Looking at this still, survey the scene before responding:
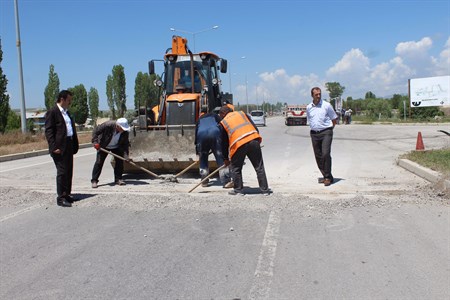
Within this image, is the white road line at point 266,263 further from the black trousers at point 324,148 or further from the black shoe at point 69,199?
the black shoe at point 69,199

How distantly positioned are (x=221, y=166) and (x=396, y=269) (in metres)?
4.25

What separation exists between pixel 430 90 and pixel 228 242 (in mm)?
36506

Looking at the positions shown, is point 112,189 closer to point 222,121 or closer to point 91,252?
point 222,121

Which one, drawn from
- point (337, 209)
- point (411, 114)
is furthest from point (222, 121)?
point (411, 114)

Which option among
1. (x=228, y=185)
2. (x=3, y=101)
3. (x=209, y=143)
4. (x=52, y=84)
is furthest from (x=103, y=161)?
(x=52, y=84)

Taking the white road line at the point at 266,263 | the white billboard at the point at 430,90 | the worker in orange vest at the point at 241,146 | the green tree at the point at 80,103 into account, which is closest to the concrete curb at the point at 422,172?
the worker in orange vest at the point at 241,146

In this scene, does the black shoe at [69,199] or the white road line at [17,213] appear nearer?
the white road line at [17,213]

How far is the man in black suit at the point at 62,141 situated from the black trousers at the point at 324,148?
14.6ft

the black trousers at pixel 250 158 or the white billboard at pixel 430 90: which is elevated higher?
the white billboard at pixel 430 90

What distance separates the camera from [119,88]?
57.1 metres

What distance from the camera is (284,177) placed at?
959 cm

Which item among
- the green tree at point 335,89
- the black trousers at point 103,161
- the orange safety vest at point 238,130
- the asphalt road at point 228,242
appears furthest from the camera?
the green tree at point 335,89

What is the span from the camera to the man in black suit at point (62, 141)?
679 cm

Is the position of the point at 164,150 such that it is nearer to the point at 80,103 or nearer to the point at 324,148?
the point at 324,148
